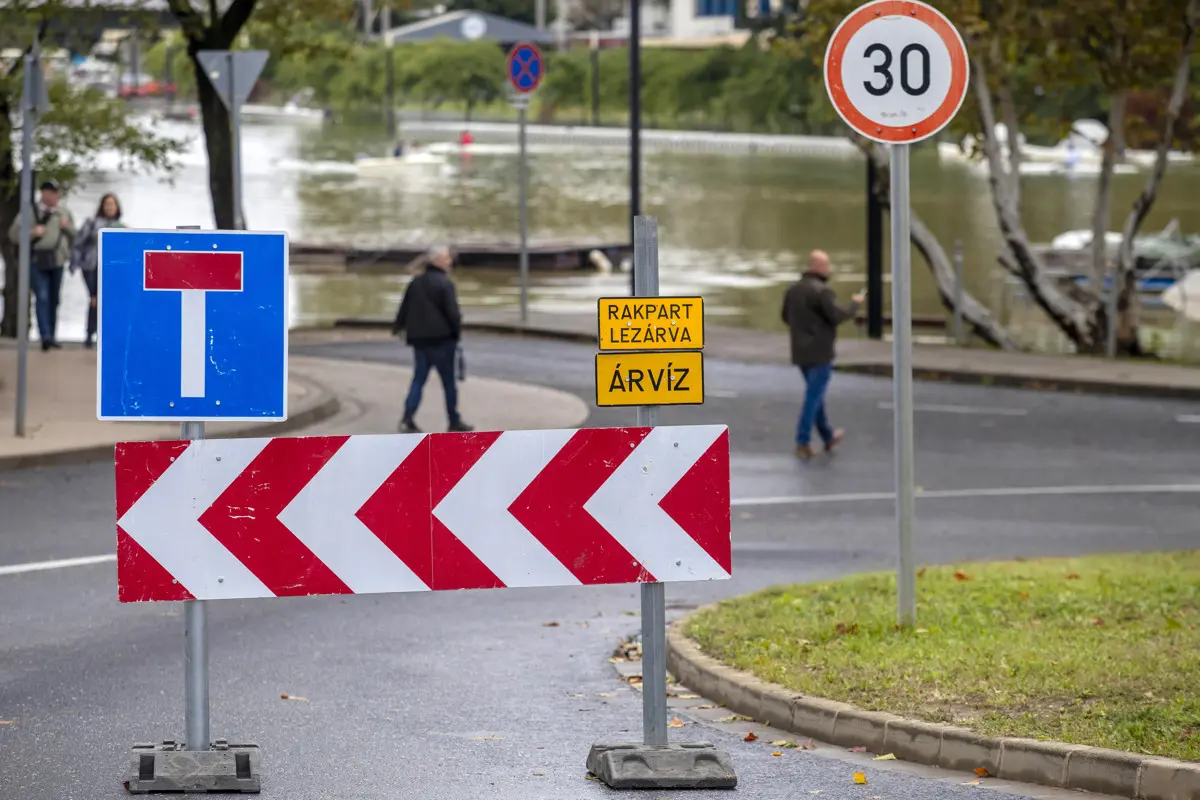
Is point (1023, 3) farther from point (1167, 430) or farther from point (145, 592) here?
point (145, 592)

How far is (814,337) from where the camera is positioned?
17.0 meters

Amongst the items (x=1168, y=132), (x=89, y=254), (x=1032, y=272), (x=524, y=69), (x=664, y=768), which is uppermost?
(x=524, y=69)

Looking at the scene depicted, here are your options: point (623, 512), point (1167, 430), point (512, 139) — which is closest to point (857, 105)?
point (623, 512)

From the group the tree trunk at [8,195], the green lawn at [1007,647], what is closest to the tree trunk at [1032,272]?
the tree trunk at [8,195]

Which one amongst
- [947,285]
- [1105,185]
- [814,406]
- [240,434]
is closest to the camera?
[240,434]

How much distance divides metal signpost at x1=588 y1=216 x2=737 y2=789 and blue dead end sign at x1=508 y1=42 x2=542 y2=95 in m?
18.8

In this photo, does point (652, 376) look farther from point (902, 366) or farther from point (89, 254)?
point (89, 254)

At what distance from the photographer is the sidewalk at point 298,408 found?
15758 mm

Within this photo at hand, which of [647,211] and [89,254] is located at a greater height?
[647,211]

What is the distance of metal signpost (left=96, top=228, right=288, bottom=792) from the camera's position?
6.53m

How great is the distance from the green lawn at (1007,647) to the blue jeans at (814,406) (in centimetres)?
543

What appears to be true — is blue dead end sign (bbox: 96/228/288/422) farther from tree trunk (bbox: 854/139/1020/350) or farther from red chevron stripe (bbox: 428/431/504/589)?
tree trunk (bbox: 854/139/1020/350)

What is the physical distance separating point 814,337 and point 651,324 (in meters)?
10.3

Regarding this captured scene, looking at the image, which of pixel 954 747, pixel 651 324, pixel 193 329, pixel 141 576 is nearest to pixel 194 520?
pixel 141 576
